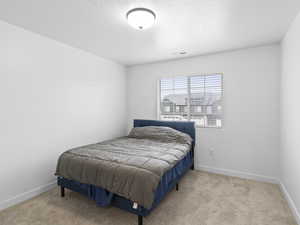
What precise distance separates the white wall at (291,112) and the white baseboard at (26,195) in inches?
138

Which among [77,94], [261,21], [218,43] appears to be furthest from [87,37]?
[261,21]

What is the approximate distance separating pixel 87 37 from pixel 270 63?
3.19 meters

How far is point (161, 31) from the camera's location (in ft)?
7.76

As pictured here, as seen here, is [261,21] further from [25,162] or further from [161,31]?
[25,162]

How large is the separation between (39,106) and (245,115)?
3621 millimetres

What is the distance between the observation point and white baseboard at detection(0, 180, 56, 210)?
2.15 metres

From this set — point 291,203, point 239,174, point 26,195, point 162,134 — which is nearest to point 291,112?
point 291,203

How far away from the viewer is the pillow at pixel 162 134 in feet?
10.3

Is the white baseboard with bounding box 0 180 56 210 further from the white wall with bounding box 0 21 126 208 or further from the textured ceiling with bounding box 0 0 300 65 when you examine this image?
the textured ceiling with bounding box 0 0 300 65

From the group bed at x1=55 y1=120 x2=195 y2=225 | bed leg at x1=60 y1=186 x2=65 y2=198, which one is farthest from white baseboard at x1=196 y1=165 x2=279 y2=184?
bed leg at x1=60 y1=186 x2=65 y2=198

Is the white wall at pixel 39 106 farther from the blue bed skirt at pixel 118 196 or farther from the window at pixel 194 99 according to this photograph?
the window at pixel 194 99

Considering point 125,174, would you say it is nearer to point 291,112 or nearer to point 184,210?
point 184,210

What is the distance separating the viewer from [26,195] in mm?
2357

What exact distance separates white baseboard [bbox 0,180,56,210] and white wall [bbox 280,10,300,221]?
3513mm
